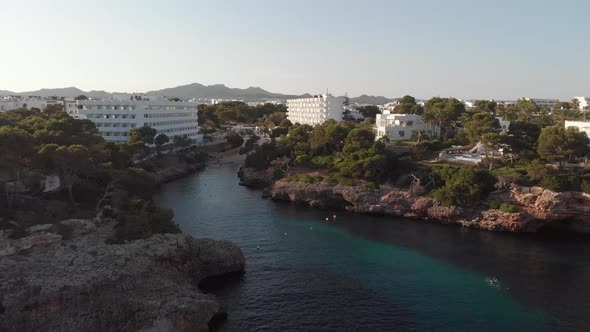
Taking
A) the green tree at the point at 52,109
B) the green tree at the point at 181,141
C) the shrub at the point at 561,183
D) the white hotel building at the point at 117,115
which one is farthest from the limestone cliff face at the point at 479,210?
the green tree at the point at 52,109

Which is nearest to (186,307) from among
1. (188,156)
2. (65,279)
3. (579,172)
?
(65,279)

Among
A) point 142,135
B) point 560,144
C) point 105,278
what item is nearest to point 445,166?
point 560,144

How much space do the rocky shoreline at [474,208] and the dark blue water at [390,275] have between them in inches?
85.7

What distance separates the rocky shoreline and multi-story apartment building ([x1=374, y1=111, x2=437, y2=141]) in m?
30.7

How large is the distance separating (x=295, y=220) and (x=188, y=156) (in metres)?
52.1

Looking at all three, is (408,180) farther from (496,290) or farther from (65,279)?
(65,279)

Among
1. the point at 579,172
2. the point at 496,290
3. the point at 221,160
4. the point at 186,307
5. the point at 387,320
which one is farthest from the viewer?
the point at 221,160

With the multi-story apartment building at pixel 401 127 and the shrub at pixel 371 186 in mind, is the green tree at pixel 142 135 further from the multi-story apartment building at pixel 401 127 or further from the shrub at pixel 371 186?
the shrub at pixel 371 186

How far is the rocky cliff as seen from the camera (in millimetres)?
29156

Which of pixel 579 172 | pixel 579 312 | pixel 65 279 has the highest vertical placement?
pixel 579 172

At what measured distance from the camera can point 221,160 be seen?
11206cm

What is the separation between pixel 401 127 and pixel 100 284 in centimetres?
7587

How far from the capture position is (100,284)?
31594 mm

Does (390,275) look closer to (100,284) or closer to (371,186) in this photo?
(100,284)
